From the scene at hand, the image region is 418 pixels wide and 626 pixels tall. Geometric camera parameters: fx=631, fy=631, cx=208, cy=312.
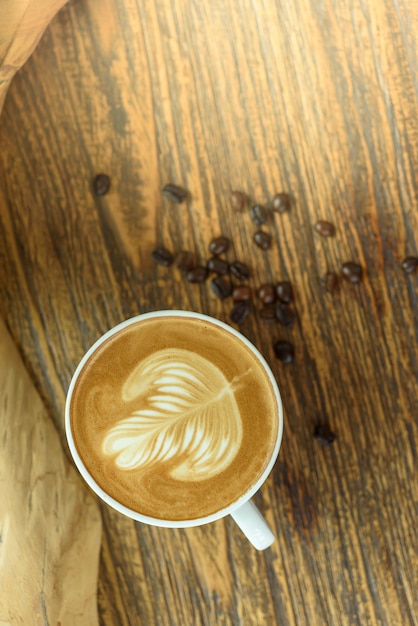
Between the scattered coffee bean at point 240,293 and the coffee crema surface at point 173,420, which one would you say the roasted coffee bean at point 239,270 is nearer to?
the scattered coffee bean at point 240,293

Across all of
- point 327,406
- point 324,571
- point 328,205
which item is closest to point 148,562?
point 324,571

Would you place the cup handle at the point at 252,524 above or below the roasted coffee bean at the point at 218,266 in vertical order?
below

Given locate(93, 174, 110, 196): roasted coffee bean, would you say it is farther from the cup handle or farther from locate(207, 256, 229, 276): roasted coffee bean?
the cup handle

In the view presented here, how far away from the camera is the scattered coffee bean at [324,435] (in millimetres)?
1201

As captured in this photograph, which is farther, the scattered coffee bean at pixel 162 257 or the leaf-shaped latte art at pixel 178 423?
the scattered coffee bean at pixel 162 257

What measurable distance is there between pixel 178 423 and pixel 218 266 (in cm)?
36

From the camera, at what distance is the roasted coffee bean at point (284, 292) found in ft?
3.98

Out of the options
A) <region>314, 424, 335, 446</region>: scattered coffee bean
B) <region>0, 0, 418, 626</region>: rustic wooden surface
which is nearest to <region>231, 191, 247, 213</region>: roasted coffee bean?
<region>0, 0, 418, 626</region>: rustic wooden surface

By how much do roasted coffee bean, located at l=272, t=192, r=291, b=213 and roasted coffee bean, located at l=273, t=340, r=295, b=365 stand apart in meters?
0.26

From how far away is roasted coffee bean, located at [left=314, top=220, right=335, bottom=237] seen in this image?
122cm

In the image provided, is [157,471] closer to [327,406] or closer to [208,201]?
[327,406]

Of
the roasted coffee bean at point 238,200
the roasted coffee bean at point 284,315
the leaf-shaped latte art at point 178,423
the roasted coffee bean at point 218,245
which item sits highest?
the roasted coffee bean at point 238,200

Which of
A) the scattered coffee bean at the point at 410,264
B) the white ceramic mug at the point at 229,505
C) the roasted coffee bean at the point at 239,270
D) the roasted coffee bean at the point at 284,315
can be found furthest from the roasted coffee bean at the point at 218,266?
the scattered coffee bean at the point at 410,264

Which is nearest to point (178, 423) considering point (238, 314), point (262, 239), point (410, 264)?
point (238, 314)
